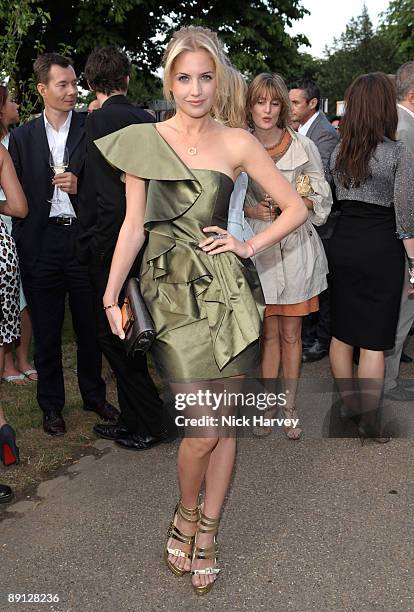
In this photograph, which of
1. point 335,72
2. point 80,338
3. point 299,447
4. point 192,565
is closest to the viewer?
point 192,565

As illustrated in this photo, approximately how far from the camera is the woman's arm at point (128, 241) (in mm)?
2855

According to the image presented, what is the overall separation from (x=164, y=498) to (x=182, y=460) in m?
0.82

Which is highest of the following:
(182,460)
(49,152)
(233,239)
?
(49,152)

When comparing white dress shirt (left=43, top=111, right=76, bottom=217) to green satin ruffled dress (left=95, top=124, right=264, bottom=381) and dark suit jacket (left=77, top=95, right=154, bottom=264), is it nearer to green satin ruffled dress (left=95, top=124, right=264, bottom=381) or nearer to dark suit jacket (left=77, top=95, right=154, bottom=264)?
dark suit jacket (left=77, top=95, right=154, bottom=264)

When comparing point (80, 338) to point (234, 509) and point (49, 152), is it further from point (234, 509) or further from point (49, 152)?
point (234, 509)

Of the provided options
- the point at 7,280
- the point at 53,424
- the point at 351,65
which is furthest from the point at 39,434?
the point at 351,65

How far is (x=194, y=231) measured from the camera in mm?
2820

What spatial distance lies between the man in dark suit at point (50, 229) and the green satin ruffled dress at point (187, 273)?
5.40 ft

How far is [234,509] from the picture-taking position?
360 cm


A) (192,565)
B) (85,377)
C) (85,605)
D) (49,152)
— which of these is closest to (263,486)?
(192,565)

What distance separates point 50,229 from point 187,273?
6.38 feet

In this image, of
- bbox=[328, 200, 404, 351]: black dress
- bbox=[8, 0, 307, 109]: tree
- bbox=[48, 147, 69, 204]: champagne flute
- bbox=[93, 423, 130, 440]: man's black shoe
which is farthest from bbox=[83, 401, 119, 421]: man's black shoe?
bbox=[8, 0, 307, 109]: tree

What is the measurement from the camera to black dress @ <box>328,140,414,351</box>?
13.5 ft

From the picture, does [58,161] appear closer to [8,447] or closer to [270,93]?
[270,93]
